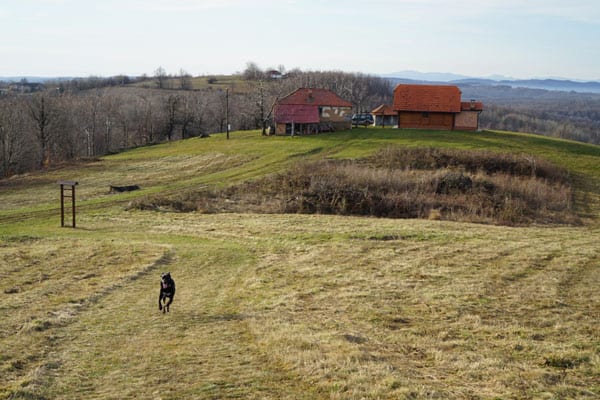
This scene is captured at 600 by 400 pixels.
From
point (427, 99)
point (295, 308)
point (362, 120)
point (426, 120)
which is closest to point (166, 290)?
point (295, 308)

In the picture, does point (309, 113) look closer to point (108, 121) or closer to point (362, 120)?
point (362, 120)

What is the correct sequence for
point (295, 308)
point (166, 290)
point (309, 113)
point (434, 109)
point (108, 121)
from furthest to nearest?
point (108, 121) → point (309, 113) → point (434, 109) → point (295, 308) → point (166, 290)

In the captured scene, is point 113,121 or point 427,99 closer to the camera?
point 427,99

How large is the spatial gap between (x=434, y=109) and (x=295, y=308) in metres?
52.5

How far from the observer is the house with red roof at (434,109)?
6391 centimetres

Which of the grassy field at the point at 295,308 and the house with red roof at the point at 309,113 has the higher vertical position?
the house with red roof at the point at 309,113

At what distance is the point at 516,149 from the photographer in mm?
53812

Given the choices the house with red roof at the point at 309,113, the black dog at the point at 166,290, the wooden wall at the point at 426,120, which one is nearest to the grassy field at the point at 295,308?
the black dog at the point at 166,290

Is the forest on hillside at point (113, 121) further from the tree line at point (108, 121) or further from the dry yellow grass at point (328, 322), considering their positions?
→ the dry yellow grass at point (328, 322)

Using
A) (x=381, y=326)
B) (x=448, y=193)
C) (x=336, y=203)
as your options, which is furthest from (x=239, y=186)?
(x=381, y=326)

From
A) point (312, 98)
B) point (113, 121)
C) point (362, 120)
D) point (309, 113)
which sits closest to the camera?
point (309, 113)

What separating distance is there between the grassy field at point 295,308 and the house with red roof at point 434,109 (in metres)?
31.9

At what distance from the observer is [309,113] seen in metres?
64.4

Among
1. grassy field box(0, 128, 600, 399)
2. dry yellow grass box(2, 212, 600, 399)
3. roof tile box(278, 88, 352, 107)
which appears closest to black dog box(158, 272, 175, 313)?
grassy field box(0, 128, 600, 399)
